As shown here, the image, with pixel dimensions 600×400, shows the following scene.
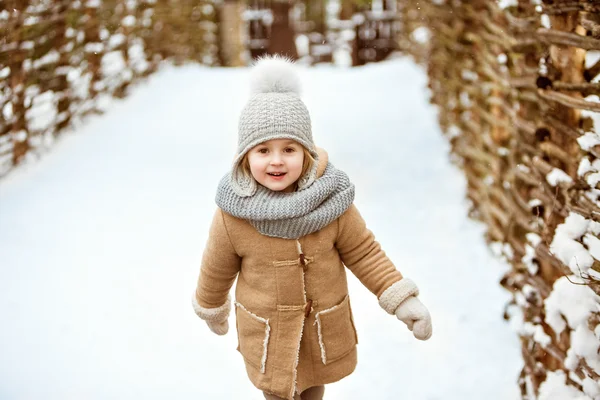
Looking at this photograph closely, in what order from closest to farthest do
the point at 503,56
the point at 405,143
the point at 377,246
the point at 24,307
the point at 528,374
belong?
the point at 377,246 → the point at 528,374 → the point at 24,307 → the point at 503,56 → the point at 405,143

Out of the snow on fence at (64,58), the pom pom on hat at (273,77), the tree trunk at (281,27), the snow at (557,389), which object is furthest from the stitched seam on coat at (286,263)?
the tree trunk at (281,27)

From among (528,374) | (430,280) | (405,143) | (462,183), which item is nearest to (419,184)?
(462,183)

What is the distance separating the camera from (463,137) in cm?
480

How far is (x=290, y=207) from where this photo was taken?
171 cm

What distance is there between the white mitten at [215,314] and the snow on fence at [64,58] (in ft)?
11.0

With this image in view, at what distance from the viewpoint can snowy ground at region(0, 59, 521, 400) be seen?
274 centimetres

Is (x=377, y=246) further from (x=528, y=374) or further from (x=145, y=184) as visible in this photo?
(x=145, y=184)

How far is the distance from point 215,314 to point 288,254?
1.15 feet

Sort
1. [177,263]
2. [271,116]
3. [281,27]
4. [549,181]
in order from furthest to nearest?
[281,27], [177,263], [549,181], [271,116]

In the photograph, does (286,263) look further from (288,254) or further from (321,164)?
(321,164)

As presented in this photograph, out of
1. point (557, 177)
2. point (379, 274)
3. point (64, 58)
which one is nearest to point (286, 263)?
point (379, 274)

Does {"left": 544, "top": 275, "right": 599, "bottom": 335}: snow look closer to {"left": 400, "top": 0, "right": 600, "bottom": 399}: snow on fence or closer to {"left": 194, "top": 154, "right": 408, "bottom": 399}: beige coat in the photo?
{"left": 400, "top": 0, "right": 600, "bottom": 399}: snow on fence

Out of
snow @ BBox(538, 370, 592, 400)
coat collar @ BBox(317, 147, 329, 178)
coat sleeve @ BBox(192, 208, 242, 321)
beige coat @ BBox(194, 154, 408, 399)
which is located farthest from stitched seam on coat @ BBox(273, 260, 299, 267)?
snow @ BBox(538, 370, 592, 400)

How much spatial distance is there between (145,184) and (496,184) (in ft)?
8.52
